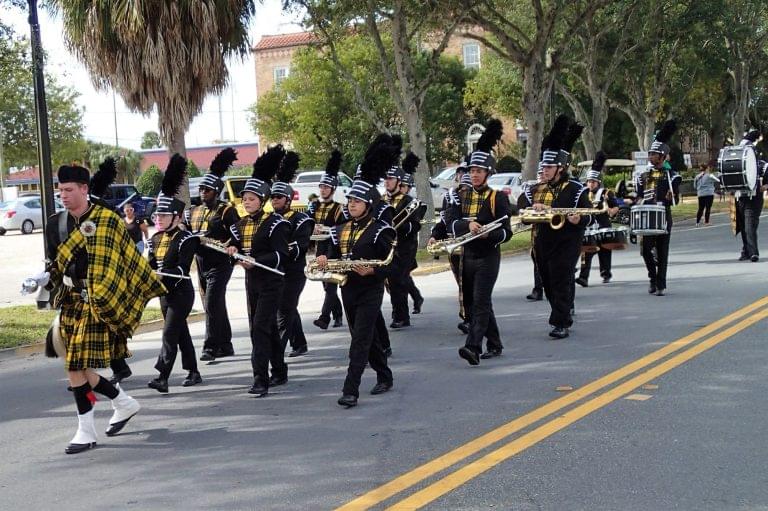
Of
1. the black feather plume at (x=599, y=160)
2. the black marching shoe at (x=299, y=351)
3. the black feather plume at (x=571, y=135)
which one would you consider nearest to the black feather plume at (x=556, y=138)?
the black feather plume at (x=571, y=135)

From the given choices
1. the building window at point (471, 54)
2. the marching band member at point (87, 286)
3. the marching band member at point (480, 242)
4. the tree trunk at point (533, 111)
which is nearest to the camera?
the marching band member at point (87, 286)

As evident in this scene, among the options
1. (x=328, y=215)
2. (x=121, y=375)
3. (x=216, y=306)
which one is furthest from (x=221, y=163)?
(x=121, y=375)

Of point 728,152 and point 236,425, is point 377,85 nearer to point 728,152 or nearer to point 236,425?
point 728,152

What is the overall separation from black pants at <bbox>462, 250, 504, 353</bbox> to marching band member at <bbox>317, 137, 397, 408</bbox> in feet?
3.69

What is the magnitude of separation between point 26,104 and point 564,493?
47.9 m

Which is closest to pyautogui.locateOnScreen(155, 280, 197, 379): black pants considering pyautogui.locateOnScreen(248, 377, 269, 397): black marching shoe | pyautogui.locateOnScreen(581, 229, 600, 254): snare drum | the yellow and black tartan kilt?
pyautogui.locateOnScreen(248, 377, 269, 397): black marching shoe

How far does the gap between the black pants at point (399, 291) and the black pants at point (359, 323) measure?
3097mm

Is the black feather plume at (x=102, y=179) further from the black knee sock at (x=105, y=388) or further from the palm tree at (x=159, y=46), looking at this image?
the palm tree at (x=159, y=46)

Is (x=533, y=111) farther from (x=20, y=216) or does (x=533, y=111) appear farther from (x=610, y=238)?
(x=20, y=216)

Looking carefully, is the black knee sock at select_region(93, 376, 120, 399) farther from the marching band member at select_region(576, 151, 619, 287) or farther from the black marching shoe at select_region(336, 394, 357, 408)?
the marching band member at select_region(576, 151, 619, 287)

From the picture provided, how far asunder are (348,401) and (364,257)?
1.16 m

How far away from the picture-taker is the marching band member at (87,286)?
6.30m

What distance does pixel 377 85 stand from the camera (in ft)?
141

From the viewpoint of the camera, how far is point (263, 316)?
789 cm
